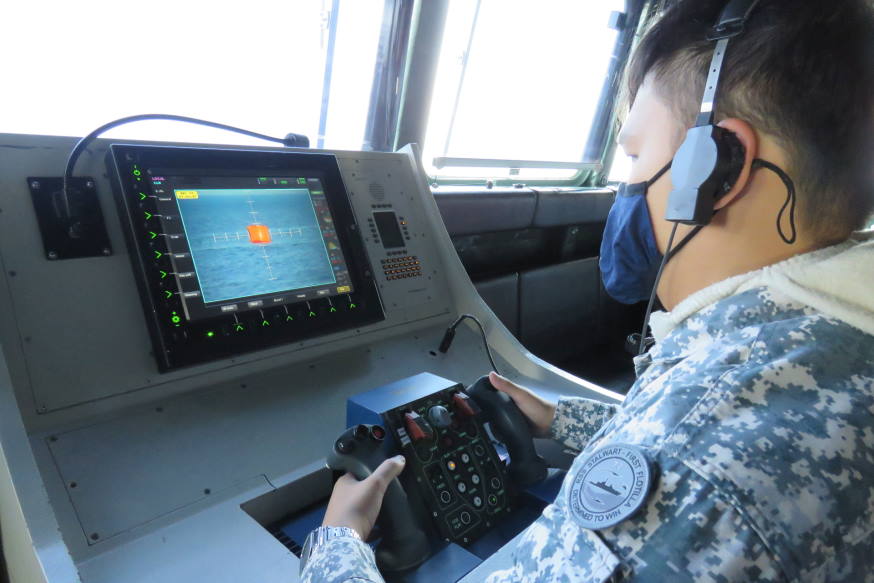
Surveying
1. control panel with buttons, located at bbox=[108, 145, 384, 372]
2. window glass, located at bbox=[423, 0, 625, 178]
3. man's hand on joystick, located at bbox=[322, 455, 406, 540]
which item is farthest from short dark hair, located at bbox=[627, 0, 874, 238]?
window glass, located at bbox=[423, 0, 625, 178]

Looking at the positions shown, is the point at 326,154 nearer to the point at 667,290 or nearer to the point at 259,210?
the point at 259,210

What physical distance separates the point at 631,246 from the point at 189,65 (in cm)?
146

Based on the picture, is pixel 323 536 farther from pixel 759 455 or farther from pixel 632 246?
pixel 632 246

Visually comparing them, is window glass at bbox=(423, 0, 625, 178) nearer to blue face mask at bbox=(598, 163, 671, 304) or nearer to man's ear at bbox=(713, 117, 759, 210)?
blue face mask at bbox=(598, 163, 671, 304)

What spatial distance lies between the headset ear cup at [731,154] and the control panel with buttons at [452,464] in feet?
1.71

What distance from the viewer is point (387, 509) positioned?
0.75 meters

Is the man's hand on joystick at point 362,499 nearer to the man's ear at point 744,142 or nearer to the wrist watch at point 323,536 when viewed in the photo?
the wrist watch at point 323,536

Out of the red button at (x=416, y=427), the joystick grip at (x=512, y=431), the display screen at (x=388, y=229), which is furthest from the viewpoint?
the display screen at (x=388, y=229)

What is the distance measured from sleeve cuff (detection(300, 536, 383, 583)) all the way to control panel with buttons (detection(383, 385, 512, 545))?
0.16 m

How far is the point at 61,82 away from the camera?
4.83 feet

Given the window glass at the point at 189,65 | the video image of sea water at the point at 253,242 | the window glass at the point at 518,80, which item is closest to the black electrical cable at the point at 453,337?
the video image of sea water at the point at 253,242

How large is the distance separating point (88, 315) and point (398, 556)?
0.62 meters

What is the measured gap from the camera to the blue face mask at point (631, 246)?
81 centimetres

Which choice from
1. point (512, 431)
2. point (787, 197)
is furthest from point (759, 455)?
point (512, 431)
